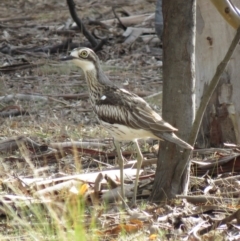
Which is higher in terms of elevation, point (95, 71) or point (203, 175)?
point (95, 71)

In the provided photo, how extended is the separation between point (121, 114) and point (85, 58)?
0.68 meters

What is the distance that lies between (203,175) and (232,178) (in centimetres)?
30

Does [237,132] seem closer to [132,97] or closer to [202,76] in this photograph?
[202,76]

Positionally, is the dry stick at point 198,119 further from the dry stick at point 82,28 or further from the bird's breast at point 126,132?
the dry stick at point 82,28

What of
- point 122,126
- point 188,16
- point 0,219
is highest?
→ point 188,16

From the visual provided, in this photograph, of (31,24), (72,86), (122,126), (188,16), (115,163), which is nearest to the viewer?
(188,16)

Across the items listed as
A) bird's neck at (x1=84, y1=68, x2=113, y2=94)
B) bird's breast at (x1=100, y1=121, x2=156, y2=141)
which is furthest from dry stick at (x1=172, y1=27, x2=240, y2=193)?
bird's neck at (x1=84, y1=68, x2=113, y2=94)

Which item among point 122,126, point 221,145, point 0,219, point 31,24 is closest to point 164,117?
point 122,126

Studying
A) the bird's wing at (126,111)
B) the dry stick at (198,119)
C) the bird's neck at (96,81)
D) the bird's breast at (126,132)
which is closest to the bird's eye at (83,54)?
the bird's neck at (96,81)

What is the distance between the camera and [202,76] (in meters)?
7.33

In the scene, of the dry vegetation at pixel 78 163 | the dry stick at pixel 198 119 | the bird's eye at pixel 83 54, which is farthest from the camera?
the bird's eye at pixel 83 54

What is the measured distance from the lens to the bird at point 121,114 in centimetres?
548

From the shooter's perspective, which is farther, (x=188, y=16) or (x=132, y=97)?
(x=132, y=97)

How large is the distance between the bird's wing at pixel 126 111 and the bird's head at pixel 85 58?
259mm
